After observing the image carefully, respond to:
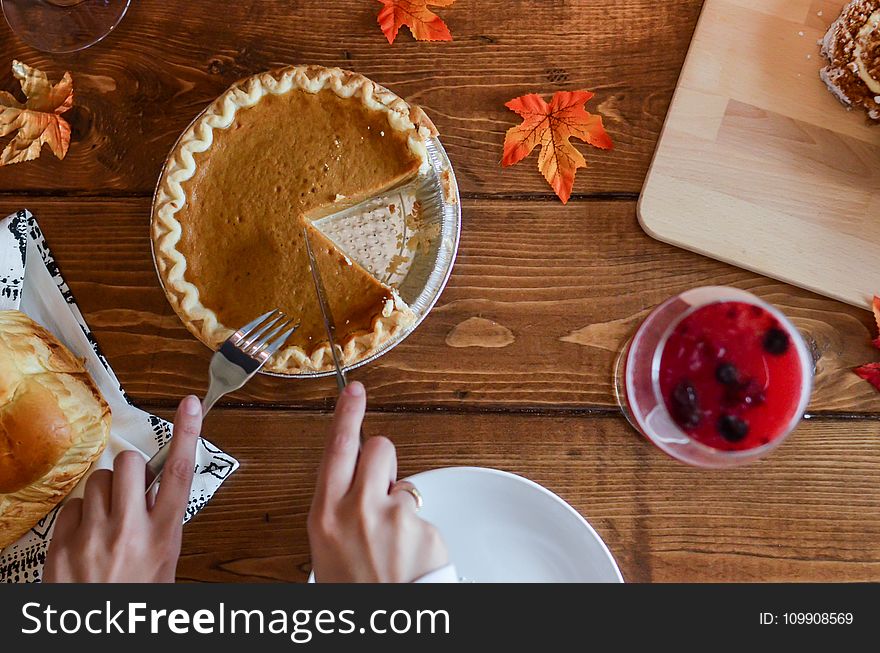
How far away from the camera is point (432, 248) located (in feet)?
5.38

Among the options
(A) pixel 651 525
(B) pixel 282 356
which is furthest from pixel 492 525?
(B) pixel 282 356

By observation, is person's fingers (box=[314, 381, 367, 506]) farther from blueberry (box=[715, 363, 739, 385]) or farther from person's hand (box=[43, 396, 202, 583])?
blueberry (box=[715, 363, 739, 385])

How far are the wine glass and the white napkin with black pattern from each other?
1.32ft

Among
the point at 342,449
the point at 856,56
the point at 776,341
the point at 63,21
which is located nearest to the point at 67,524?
the point at 342,449

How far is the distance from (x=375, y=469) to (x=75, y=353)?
2.78 ft

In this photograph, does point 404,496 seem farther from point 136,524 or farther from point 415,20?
point 415,20

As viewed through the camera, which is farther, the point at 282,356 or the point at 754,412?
the point at 282,356

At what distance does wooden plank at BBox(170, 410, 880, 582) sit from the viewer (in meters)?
1.62

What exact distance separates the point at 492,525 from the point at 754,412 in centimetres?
55

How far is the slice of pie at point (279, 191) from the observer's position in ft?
5.29
